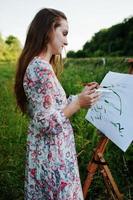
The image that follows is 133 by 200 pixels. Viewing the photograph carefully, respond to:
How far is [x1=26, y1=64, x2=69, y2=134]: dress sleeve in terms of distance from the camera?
7.14ft

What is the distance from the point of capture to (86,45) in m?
75.9

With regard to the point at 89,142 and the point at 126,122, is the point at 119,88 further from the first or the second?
the point at 89,142

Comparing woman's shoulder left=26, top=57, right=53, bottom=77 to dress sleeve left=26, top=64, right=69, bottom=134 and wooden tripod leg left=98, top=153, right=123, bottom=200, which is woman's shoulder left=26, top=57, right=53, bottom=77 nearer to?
dress sleeve left=26, top=64, right=69, bottom=134

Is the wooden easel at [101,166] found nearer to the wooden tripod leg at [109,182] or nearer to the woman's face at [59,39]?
the wooden tripod leg at [109,182]

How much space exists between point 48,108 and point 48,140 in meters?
0.19

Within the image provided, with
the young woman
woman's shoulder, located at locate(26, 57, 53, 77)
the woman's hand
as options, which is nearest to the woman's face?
the young woman

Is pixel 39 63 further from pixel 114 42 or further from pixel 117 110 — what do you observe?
pixel 114 42

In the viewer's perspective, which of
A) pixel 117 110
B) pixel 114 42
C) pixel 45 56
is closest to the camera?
pixel 45 56

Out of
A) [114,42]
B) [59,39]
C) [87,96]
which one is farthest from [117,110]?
[114,42]

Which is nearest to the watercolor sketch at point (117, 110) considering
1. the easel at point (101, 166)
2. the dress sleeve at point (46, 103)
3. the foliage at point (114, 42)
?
the easel at point (101, 166)

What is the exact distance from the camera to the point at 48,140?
2279mm

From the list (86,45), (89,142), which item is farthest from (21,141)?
(86,45)

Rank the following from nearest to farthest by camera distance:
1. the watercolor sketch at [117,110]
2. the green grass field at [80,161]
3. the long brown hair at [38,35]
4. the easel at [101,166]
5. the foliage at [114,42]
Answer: the long brown hair at [38,35] → the watercolor sketch at [117,110] → the easel at [101,166] → the green grass field at [80,161] → the foliage at [114,42]

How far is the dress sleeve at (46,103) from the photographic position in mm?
2176
